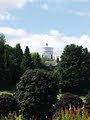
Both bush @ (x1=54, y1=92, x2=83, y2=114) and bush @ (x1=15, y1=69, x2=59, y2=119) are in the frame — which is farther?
bush @ (x1=15, y1=69, x2=59, y2=119)

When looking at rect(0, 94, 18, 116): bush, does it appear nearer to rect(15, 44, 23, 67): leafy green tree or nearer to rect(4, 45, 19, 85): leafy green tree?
rect(4, 45, 19, 85): leafy green tree

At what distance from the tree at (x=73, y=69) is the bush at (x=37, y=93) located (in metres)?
44.7

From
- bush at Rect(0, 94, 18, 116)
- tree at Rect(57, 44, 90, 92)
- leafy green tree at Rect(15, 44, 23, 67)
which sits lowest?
bush at Rect(0, 94, 18, 116)

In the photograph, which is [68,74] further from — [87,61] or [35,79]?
[35,79]

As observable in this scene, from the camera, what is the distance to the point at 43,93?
3681 cm

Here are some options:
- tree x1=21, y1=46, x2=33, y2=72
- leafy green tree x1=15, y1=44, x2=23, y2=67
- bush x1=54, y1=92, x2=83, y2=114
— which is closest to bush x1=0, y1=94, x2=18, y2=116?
bush x1=54, y1=92, x2=83, y2=114

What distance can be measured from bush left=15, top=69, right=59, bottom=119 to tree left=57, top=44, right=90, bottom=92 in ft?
147

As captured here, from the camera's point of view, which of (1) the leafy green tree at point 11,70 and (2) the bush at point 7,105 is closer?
(2) the bush at point 7,105

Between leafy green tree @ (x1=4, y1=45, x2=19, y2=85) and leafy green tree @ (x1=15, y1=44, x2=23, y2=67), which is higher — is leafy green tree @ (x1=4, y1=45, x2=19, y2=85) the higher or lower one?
the lower one

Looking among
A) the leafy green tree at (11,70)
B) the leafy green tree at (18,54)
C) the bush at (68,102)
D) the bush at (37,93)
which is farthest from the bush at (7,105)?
the leafy green tree at (18,54)

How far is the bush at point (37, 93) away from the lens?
3612 centimetres

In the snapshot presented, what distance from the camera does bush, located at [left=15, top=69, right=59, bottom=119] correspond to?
36125 millimetres

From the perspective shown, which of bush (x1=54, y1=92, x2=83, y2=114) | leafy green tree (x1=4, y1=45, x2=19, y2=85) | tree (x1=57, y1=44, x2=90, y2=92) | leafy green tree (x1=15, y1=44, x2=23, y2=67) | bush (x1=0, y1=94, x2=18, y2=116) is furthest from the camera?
leafy green tree (x1=15, y1=44, x2=23, y2=67)

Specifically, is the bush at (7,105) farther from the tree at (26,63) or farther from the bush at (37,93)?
the tree at (26,63)
